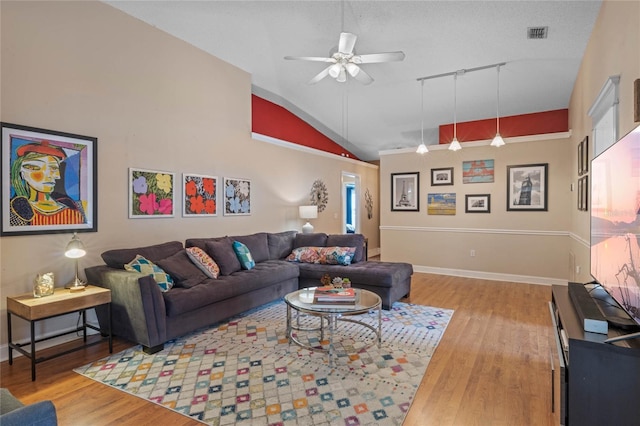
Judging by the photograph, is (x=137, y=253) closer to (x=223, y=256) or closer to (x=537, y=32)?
(x=223, y=256)

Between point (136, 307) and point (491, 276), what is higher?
point (136, 307)

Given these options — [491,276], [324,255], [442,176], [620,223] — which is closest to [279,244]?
[324,255]

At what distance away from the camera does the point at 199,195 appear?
14.7 ft

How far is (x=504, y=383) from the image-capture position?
232 centimetres

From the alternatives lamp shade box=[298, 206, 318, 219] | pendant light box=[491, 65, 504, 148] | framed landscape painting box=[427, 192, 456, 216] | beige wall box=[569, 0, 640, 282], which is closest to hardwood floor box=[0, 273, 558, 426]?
beige wall box=[569, 0, 640, 282]

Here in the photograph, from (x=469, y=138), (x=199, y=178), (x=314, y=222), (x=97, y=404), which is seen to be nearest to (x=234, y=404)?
(x=97, y=404)

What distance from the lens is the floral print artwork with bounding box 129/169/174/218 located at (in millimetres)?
3693

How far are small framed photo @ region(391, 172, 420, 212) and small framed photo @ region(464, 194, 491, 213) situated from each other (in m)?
0.89

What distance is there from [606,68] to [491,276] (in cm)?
382

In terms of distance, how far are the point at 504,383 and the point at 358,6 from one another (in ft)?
12.2

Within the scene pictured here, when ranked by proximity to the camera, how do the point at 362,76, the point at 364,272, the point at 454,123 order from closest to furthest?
the point at 362,76, the point at 364,272, the point at 454,123

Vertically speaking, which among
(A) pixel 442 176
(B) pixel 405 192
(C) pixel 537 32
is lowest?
(B) pixel 405 192

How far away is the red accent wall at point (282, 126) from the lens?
226 inches

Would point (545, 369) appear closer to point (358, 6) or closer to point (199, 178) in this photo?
point (358, 6)
